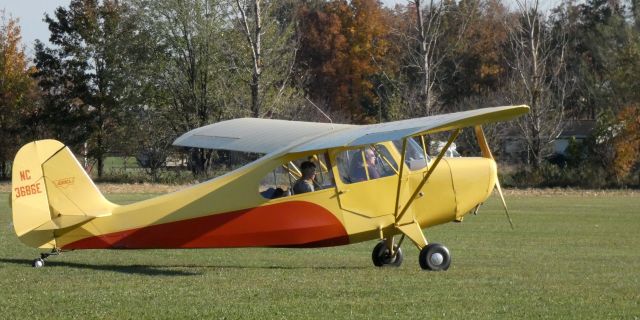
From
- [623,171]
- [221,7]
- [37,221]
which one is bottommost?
[623,171]

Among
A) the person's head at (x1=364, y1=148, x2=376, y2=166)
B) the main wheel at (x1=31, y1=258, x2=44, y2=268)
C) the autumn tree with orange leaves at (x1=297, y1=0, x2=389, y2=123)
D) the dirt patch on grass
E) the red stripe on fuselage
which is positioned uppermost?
the autumn tree with orange leaves at (x1=297, y1=0, x2=389, y2=123)

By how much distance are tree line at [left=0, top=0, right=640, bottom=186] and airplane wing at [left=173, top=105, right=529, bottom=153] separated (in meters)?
23.6

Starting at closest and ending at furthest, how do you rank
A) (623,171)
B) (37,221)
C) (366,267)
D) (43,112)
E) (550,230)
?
1. (37,221)
2. (366,267)
3. (550,230)
4. (623,171)
5. (43,112)

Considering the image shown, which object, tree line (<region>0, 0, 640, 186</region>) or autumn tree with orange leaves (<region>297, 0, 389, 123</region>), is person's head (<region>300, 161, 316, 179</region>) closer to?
tree line (<region>0, 0, 640, 186</region>)

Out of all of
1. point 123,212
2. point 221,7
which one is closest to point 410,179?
point 123,212

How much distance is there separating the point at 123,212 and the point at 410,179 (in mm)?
3722

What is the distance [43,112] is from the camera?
5741cm

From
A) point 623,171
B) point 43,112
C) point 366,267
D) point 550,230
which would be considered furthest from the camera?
point 43,112

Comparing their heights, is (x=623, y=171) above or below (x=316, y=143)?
below

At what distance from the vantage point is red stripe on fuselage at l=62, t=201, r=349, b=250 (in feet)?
42.8

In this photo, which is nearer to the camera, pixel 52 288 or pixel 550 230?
pixel 52 288

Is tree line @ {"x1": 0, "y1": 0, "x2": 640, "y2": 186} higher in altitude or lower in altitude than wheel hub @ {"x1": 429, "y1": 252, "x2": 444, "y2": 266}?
higher

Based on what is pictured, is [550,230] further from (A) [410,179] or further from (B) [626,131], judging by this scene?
(B) [626,131]

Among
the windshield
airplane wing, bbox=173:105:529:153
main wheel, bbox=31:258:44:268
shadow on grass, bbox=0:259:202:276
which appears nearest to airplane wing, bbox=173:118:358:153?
airplane wing, bbox=173:105:529:153
